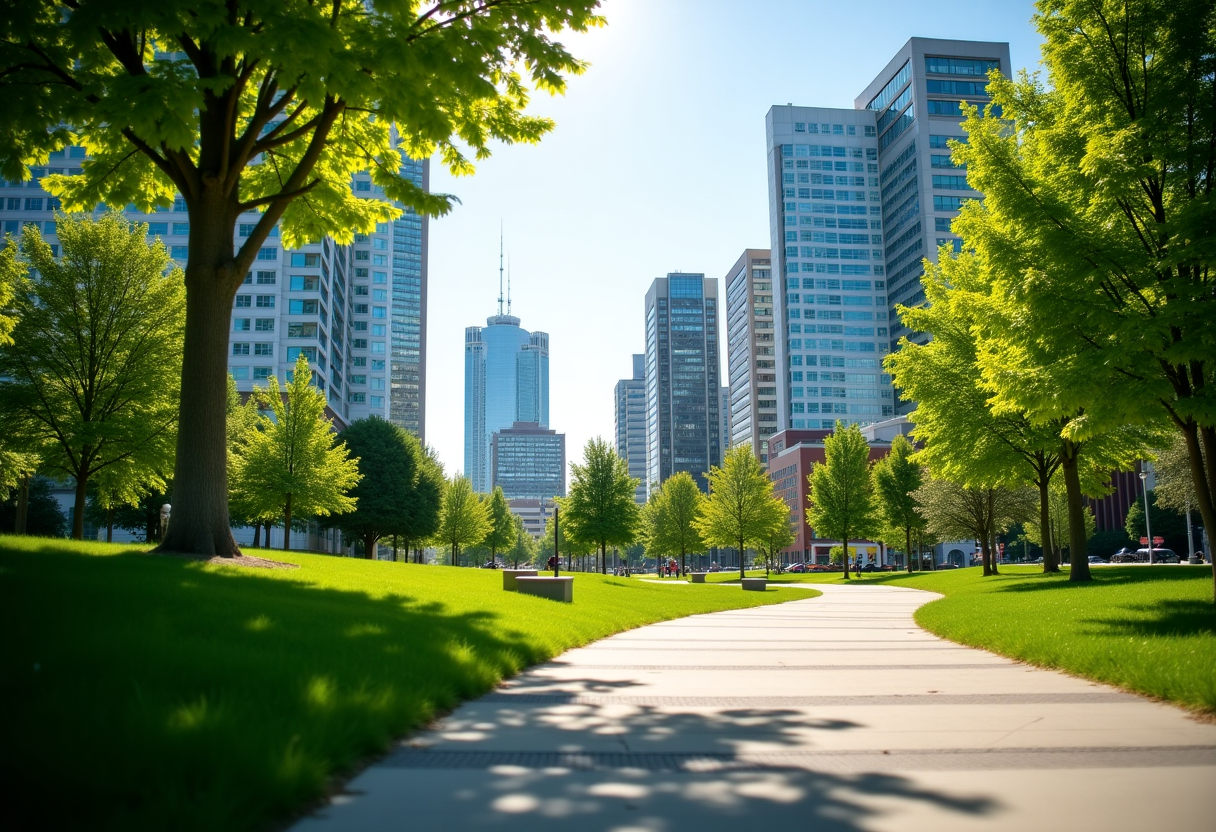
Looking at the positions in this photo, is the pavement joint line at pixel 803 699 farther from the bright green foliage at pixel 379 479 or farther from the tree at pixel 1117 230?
the bright green foliage at pixel 379 479

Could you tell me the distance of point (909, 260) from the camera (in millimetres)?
139125

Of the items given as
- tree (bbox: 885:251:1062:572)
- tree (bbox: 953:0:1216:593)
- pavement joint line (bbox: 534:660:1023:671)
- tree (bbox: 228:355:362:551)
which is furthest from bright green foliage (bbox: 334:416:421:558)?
pavement joint line (bbox: 534:660:1023:671)

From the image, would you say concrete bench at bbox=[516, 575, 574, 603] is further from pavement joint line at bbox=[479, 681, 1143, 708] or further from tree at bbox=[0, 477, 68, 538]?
tree at bbox=[0, 477, 68, 538]

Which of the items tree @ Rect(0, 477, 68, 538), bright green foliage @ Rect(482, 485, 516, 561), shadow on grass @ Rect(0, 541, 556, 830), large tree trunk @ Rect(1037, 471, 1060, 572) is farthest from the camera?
bright green foliage @ Rect(482, 485, 516, 561)

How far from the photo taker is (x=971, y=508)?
45.4 meters

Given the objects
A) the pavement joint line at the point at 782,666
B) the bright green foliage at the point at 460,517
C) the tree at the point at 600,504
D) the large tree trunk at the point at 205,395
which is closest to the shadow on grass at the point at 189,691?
the pavement joint line at the point at 782,666

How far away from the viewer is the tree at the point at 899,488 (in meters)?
60.1

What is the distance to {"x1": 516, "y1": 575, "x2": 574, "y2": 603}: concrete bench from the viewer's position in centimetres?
1831

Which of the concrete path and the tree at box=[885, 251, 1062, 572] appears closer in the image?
the concrete path

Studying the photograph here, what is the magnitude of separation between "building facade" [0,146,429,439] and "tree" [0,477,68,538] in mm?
17059

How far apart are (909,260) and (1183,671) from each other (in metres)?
143

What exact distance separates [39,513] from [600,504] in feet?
125

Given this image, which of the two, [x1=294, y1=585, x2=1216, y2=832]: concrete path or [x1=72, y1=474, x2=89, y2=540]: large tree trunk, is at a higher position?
[x1=72, y1=474, x2=89, y2=540]: large tree trunk

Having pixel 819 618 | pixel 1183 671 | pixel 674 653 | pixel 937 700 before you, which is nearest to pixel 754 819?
pixel 937 700
